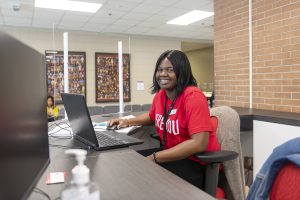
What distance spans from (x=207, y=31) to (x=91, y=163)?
6.14m

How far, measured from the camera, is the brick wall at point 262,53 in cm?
255

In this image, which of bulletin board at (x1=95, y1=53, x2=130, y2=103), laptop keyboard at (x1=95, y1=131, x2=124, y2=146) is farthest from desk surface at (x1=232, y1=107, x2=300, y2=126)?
Answer: bulletin board at (x1=95, y1=53, x2=130, y2=103)

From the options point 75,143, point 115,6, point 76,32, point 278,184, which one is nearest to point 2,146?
point 278,184

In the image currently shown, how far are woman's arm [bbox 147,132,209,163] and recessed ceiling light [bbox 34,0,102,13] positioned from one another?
12.4 feet

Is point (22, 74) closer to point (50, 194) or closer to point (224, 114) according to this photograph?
point (50, 194)

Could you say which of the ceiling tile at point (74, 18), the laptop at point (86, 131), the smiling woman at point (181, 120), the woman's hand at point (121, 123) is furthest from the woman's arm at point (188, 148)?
the ceiling tile at point (74, 18)

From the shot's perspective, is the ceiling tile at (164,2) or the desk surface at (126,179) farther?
the ceiling tile at (164,2)

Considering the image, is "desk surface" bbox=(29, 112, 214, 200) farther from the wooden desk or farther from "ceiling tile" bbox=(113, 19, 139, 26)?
"ceiling tile" bbox=(113, 19, 139, 26)

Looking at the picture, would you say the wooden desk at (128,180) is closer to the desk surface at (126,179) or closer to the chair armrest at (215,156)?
the desk surface at (126,179)

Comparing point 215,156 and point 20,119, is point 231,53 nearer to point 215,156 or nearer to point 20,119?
point 215,156

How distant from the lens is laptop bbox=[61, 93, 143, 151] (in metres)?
1.35

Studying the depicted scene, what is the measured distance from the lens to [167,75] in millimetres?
1646

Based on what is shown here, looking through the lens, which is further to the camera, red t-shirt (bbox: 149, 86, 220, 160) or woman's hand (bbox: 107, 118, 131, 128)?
woman's hand (bbox: 107, 118, 131, 128)

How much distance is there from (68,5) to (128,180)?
4.34m
